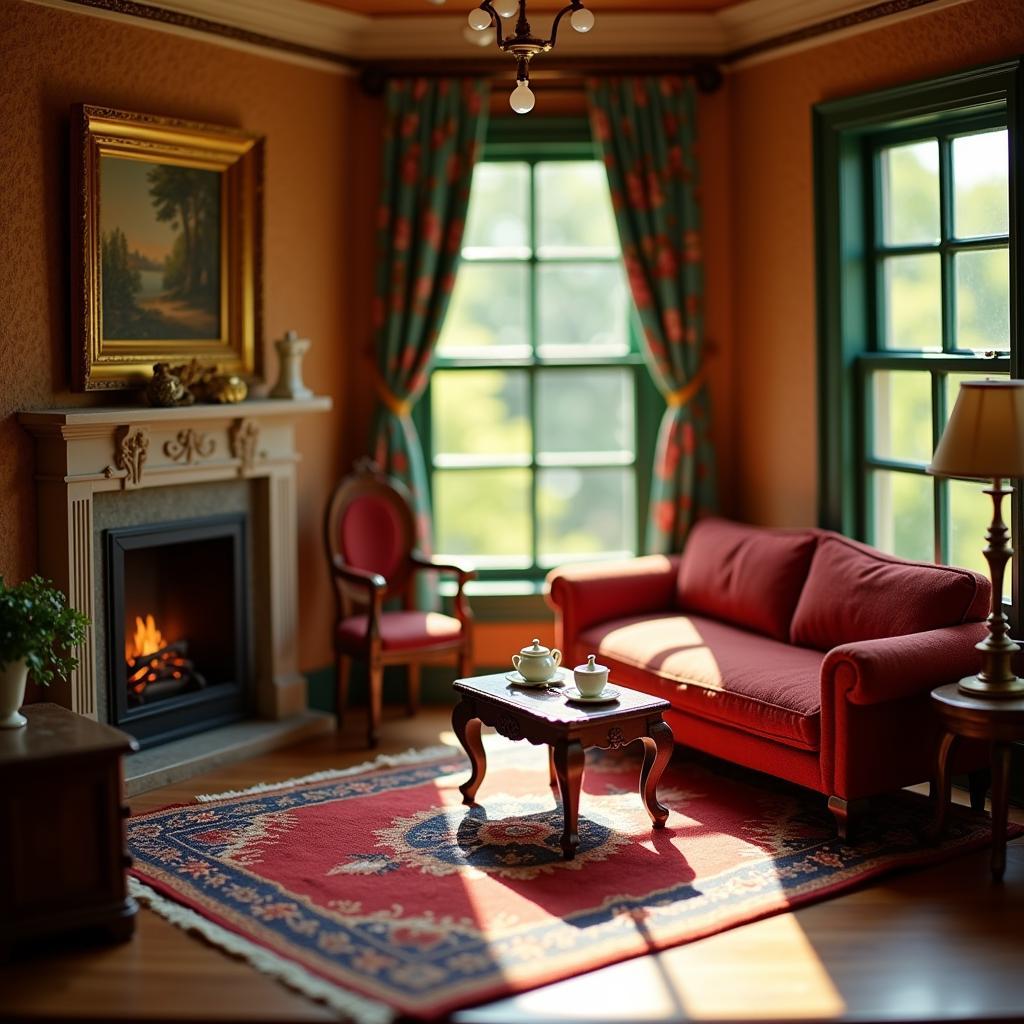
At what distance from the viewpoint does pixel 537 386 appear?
664 centimetres

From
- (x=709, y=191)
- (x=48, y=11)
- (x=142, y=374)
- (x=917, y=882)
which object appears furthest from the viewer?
(x=709, y=191)

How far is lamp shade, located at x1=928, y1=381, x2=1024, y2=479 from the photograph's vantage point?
4.28 meters

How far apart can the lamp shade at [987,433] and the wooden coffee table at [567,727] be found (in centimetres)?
130

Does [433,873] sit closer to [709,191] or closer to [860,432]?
[860,432]

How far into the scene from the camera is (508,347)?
6.66 meters

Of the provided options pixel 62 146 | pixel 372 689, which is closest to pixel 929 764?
pixel 372 689

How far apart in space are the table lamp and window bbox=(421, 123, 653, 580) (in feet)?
7.90

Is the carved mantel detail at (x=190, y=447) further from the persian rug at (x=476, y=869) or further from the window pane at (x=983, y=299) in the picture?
the window pane at (x=983, y=299)

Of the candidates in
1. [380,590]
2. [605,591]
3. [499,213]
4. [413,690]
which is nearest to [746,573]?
[605,591]

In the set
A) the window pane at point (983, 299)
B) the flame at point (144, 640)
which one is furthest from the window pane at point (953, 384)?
the flame at point (144, 640)

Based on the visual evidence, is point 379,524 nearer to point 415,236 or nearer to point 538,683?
point 415,236

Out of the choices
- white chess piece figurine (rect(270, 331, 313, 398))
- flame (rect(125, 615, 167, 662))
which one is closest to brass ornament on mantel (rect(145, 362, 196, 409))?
white chess piece figurine (rect(270, 331, 313, 398))

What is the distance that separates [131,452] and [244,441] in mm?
640

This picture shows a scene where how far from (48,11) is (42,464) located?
1699 millimetres
